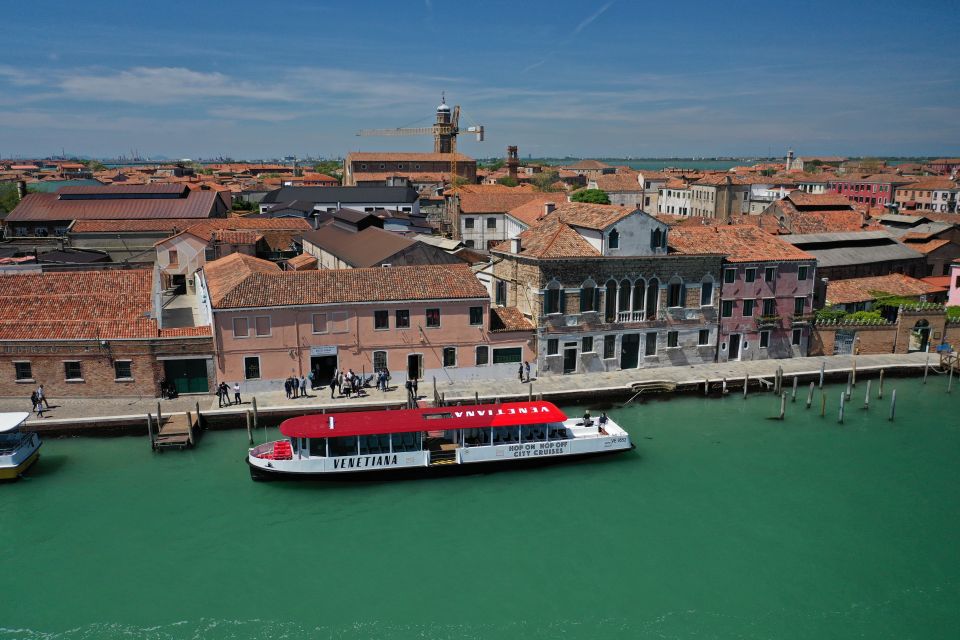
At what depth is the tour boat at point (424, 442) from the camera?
2491 cm

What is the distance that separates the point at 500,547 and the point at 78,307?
21868 mm

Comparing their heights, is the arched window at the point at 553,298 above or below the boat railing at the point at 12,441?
above

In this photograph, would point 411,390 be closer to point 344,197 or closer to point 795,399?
point 795,399

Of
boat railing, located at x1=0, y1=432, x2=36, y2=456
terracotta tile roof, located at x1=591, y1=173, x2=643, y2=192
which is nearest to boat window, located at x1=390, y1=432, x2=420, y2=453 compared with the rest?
boat railing, located at x1=0, y1=432, x2=36, y2=456

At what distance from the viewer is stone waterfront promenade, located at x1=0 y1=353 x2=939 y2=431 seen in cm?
2883

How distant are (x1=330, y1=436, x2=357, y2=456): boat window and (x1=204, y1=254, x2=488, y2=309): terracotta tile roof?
7955 mm

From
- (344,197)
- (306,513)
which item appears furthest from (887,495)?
(344,197)

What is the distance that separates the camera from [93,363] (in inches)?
1174

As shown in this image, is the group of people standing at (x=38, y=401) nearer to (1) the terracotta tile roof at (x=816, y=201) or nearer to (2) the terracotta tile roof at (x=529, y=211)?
(2) the terracotta tile roof at (x=529, y=211)

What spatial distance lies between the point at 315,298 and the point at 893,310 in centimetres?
3317

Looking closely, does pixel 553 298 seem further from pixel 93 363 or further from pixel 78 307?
pixel 78 307

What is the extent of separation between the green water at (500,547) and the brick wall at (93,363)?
3.12 m

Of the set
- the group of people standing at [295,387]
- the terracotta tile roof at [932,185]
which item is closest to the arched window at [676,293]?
the group of people standing at [295,387]

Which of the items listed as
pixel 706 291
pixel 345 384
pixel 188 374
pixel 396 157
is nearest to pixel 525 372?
pixel 345 384
